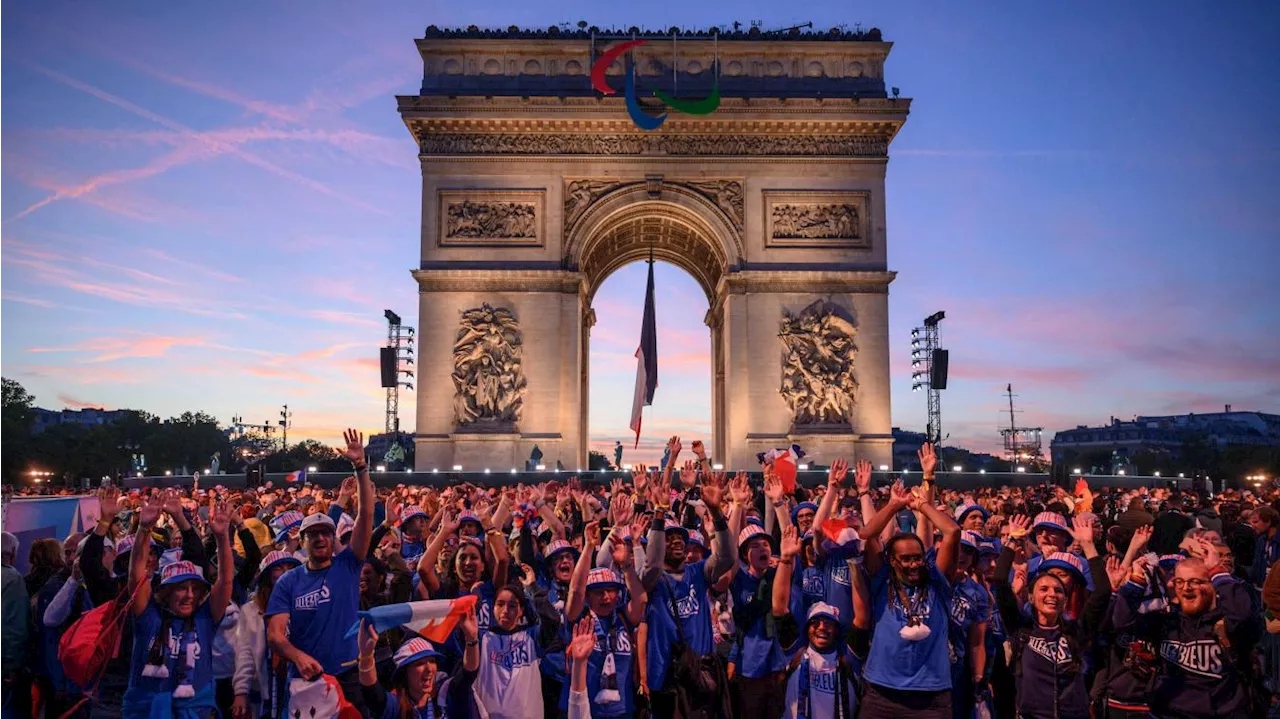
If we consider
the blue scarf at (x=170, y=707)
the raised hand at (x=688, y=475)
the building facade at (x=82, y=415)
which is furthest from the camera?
the building facade at (x=82, y=415)

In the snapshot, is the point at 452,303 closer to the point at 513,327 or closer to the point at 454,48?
the point at 513,327

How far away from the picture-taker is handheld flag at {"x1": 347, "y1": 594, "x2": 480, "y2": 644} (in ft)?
17.0

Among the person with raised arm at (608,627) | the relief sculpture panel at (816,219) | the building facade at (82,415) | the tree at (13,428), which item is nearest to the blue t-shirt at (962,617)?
the person with raised arm at (608,627)

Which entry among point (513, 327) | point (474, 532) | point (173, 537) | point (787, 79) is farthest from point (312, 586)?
point (787, 79)

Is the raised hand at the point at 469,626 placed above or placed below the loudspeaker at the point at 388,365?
below

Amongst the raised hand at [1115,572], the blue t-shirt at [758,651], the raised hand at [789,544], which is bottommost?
the blue t-shirt at [758,651]

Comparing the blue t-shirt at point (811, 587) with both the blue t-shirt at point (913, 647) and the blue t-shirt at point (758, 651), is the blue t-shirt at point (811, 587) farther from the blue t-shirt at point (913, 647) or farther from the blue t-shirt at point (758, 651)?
the blue t-shirt at point (913, 647)

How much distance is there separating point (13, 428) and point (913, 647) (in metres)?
64.5

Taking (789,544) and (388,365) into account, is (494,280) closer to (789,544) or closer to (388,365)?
(388,365)

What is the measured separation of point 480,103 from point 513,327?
7.71 meters

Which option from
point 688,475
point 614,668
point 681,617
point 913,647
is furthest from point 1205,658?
point 688,475

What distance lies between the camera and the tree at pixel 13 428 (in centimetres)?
5153

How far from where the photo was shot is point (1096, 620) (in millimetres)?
6016

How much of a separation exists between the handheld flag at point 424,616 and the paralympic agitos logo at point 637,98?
1024 inches
